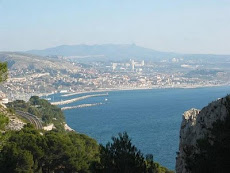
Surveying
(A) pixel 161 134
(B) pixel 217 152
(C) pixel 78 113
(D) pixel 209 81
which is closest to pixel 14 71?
(D) pixel 209 81

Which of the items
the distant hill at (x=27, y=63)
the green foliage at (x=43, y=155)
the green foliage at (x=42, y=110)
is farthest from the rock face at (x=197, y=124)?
the distant hill at (x=27, y=63)

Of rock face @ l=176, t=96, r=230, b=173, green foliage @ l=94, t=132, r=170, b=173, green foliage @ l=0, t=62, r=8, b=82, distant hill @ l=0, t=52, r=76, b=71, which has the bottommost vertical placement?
distant hill @ l=0, t=52, r=76, b=71

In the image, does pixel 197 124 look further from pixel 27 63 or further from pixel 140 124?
pixel 27 63

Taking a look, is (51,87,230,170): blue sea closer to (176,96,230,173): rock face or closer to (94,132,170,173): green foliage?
(176,96,230,173): rock face

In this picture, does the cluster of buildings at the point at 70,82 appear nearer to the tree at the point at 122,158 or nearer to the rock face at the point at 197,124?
the rock face at the point at 197,124

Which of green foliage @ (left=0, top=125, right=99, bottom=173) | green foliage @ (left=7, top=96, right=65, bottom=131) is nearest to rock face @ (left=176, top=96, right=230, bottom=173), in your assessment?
green foliage @ (left=0, top=125, right=99, bottom=173)

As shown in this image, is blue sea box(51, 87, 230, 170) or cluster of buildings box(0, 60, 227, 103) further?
cluster of buildings box(0, 60, 227, 103)
